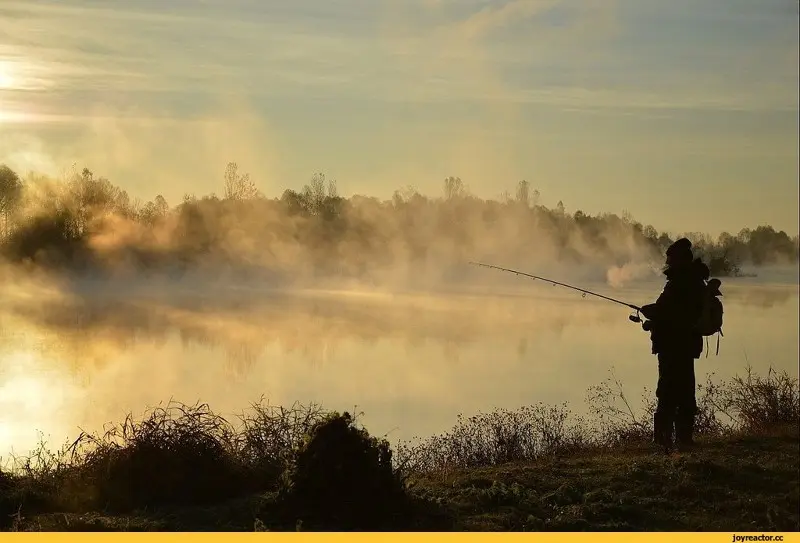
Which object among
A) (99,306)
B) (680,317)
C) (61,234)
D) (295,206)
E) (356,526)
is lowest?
(356,526)

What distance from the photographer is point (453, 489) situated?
8.75 m

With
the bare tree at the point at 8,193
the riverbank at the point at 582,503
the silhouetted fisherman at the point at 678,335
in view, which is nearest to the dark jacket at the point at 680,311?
the silhouetted fisherman at the point at 678,335

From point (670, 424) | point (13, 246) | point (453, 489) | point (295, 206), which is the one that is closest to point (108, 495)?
point (453, 489)

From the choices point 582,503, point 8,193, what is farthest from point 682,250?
point 8,193

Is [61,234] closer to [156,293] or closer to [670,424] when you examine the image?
[156,293]

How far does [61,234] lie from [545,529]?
47.7 feet

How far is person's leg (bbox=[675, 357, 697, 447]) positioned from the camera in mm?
10320

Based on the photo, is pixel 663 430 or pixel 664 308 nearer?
pixel 664 308

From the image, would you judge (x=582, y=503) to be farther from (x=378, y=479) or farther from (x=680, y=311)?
(x=680, y=311)

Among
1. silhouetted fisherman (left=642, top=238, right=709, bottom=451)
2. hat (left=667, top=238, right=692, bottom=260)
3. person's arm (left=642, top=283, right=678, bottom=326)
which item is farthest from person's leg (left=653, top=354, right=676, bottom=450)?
hat (left=667, top=238, right=692, bottom=260)

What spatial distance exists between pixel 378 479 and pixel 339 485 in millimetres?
356

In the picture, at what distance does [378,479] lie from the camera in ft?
25.2

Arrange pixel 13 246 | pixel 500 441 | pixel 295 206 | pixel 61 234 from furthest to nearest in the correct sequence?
1. pixel 295 206
2. pixel 61 234
3. pixel 13 246
4. pixel 500 441

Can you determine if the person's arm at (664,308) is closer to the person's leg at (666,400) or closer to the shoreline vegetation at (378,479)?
the person's leg at (666,400)
